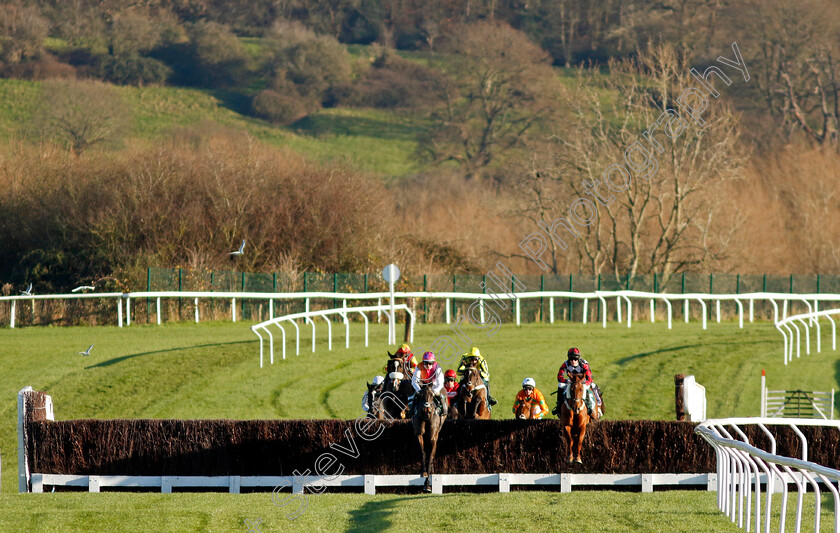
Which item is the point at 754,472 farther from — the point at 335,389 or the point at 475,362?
the point at 335,389

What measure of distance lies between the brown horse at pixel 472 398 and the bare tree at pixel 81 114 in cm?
3715

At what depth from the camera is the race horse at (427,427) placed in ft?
38.5

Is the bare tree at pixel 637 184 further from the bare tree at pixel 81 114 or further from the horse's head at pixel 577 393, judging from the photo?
the bare tree at pixel 81 114

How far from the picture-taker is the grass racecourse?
30.9 ft

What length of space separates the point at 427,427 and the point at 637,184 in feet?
76.4

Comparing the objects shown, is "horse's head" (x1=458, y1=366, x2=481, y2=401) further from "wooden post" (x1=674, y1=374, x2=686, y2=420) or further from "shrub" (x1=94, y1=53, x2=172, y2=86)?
"shrub" (x1=94, y1=53, x2=172, y2=86)

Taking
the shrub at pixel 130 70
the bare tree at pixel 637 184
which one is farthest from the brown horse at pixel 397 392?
the shrub at pixel 130 70

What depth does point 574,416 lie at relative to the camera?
1171 centimetres

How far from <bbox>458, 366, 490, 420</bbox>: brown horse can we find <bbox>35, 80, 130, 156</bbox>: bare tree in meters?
37.1

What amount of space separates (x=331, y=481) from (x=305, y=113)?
200 feet

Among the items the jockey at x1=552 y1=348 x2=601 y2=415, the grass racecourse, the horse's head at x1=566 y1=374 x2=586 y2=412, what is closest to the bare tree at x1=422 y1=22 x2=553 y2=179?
the grass racecourse

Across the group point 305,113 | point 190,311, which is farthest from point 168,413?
point 305,113

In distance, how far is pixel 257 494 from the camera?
11.2 m

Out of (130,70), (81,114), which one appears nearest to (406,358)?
(81,114)
